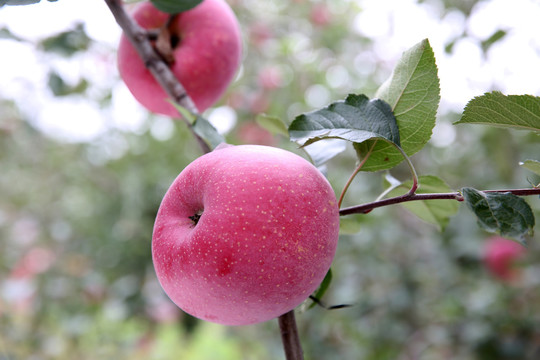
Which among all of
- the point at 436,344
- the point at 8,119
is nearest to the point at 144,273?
→ the point at 8,119

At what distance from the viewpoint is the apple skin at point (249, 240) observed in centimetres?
35

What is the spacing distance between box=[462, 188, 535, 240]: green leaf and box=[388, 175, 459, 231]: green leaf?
11 cm

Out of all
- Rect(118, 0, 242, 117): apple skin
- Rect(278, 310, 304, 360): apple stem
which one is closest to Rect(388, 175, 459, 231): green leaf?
Rect(278, 310, 304, 360): apple stem

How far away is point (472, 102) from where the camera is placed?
37 cm

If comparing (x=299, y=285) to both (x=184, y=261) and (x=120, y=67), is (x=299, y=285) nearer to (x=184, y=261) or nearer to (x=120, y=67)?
(x=184, y=261)

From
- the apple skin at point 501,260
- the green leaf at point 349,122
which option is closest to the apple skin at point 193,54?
the green leaf at point 349,122

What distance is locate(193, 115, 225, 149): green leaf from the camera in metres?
0.45

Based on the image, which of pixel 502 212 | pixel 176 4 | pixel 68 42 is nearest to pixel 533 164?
pixel 502 212

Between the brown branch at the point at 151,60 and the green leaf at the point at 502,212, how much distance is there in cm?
31

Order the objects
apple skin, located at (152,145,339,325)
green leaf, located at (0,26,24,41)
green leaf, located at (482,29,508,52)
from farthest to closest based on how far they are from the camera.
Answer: green leaf, located at (482,29,508,52) < green leaf, located at (0,26,24,41) < apple skin, located at (152,145,339,325)

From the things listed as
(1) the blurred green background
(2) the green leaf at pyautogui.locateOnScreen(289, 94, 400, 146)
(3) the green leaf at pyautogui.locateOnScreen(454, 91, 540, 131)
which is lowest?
(1) the blurred green background

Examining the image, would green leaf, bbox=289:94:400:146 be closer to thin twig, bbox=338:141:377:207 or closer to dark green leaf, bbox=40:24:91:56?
thin twig, bbox=338:141:377:207

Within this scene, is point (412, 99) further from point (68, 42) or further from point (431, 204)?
point (68, 42)

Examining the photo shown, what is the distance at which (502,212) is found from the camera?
37 cm
